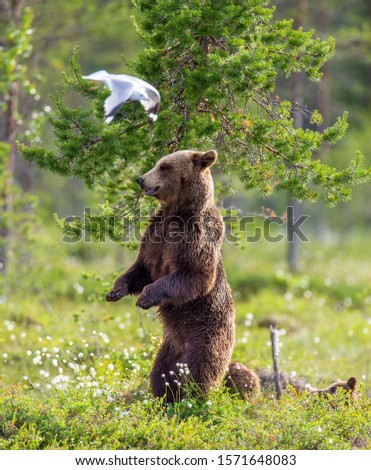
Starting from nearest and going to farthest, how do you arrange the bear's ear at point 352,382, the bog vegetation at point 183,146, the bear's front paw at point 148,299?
the bog vegetation at point 183,146 < the bear's front paw at point 148,299 < the bear's ear at point 352,382

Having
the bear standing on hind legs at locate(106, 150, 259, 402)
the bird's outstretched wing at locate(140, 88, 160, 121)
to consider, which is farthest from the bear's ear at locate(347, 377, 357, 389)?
the bird's outstretched wing at locate(140, 88, 160, 121)

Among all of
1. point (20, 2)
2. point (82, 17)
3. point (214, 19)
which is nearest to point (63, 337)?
point (214, 19)

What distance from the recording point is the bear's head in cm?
624

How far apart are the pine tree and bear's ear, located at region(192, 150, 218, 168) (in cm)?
41

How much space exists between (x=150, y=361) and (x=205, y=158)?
256 centimetres

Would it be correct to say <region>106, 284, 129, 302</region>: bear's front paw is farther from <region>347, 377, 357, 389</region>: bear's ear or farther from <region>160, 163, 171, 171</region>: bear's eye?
<region>347, 377, 357, 389</region>: bear's ear

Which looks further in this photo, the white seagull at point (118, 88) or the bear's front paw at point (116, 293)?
the bear's front paw at point (116, 293)

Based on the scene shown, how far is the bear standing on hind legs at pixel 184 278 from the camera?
6211mm

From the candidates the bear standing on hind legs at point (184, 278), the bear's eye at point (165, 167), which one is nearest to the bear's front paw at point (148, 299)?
the bear standing on hind legs at point (184, 278)

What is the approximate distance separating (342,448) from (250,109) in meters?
3.20

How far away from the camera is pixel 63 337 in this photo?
963 centimetres

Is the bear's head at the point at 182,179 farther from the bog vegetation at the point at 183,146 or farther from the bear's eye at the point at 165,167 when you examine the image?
the bog vegetation at the point at 183,146

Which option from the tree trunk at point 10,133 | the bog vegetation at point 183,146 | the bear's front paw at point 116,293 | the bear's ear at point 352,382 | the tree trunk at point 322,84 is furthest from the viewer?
the tree trunk at point 322,84

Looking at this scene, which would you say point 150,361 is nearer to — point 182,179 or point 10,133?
point 182,179
